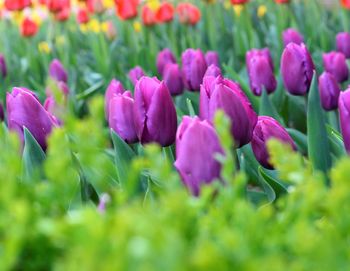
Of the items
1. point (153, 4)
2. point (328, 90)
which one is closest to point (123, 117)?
point (328, 90)

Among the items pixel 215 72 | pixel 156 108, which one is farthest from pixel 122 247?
pixel 215 72

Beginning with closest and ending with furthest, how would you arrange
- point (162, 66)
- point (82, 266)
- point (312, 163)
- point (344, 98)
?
point (82, 266)
point (344, 98)
point (312, 163)
point (162, 66)

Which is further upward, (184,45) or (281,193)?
(281,193)

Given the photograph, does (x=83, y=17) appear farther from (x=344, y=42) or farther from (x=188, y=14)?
(x=344, y=42)

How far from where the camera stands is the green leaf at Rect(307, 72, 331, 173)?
160 cm

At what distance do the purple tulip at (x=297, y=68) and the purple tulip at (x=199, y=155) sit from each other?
897mm

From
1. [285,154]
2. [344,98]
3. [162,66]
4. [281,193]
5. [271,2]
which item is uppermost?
[285,154]

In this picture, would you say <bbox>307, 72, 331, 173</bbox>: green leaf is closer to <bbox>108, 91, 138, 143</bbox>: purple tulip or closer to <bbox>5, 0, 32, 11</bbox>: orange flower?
<bbox>108, 91, 138, 143</bbox>: purple tulip

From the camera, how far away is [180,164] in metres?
1.19

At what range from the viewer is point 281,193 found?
160 cm

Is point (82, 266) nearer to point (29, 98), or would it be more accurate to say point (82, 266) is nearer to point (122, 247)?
point (122, 247)

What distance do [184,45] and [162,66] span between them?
69cm

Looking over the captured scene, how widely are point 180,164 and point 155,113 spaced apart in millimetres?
348

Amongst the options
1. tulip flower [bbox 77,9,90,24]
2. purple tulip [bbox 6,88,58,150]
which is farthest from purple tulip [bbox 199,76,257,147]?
tulip flower [bbox 77,9,90,24]
